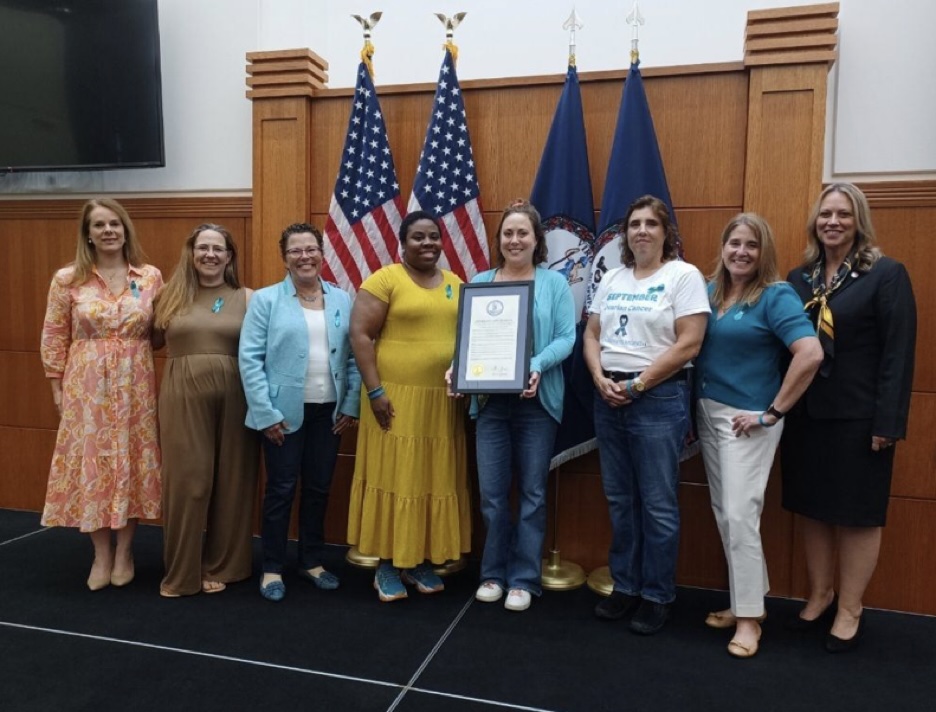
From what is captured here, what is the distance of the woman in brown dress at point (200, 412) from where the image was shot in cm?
292

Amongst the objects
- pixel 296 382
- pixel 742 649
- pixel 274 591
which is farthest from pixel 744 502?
pixel 274 591

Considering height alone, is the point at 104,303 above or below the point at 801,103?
below

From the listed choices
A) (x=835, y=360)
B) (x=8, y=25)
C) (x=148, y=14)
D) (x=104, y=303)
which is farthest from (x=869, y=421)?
(x=8, y=25)

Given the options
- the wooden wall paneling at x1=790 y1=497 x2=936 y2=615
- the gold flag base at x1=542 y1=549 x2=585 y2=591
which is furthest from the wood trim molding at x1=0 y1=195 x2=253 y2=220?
the wooden wall paneling at x1=790 y1=497 x2=936 y2=615

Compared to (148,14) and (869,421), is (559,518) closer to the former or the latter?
(869,421)

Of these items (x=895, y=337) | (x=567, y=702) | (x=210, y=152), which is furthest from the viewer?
(x=210, y=152)

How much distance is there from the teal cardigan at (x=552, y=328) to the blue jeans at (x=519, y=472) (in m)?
0.07

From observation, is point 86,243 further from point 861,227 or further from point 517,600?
point 861,227

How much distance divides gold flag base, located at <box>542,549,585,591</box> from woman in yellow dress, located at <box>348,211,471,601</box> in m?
0.50

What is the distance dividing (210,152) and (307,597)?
2.40 meters

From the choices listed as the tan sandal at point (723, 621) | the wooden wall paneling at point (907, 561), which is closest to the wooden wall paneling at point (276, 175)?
the tan sandal at point (723, 621)

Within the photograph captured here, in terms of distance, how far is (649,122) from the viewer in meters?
3.08

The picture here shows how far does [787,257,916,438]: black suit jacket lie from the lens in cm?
241

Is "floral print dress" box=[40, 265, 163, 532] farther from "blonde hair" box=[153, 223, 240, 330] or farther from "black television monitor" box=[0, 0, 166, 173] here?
"black television monitor" box=[0, 0, 166, 173]
